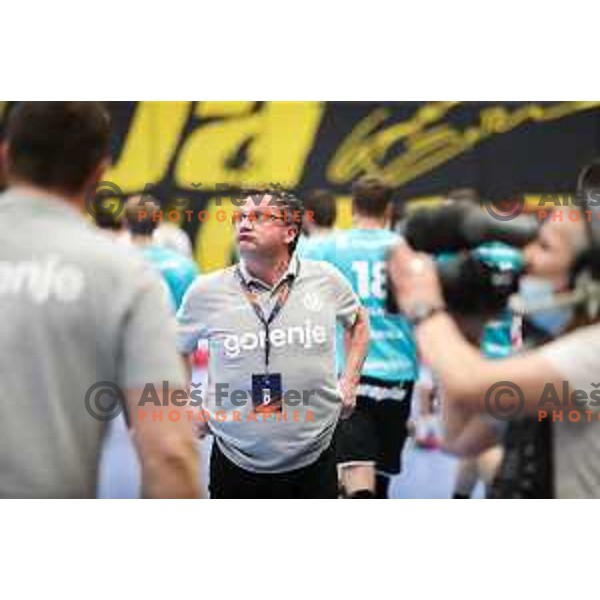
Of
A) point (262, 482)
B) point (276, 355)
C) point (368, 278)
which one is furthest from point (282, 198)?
point (262, 482)

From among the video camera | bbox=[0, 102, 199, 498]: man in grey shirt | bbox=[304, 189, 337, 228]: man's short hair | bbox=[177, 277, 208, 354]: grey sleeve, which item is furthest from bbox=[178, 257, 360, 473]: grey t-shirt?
bbox=[0, 102, 199, 498]: man in grey shirt

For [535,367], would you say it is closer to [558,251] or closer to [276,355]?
[558,251]

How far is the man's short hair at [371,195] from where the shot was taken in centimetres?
259

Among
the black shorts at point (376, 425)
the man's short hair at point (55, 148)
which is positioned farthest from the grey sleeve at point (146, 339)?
the black shorts at point (376, 425)

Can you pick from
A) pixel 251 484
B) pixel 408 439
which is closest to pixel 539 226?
pixel 408 439

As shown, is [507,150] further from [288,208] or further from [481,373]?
[481,373]

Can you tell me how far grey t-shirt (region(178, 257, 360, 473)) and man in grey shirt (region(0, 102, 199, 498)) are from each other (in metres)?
0.82

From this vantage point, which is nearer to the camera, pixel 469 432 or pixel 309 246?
pixel 469 432

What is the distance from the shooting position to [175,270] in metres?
2.58

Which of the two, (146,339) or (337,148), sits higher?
(337,148)

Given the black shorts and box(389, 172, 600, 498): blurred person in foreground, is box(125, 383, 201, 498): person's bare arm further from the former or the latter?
the black shorts

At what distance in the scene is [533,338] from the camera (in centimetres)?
208

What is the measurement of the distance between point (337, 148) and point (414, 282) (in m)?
0.96

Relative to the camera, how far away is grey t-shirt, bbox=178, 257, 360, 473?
2.62 metres
